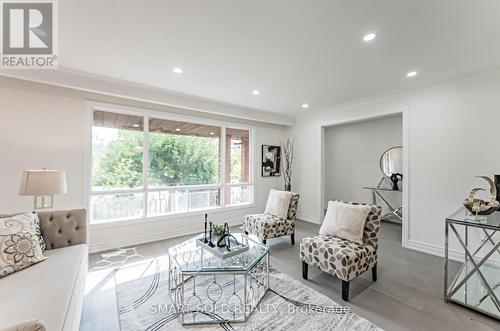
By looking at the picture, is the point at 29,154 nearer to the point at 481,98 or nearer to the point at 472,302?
the point at 472,302

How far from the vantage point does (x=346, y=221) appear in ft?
8.25

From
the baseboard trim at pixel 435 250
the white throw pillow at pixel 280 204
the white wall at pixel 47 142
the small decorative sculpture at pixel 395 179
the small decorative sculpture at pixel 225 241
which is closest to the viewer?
the small decorative sculpture at pixel 225 241

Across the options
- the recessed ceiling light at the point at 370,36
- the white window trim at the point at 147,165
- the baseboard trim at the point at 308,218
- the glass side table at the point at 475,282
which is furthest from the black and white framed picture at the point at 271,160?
the glass side table at the point at 475,282

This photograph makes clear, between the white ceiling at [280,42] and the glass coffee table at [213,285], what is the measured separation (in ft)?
7.48

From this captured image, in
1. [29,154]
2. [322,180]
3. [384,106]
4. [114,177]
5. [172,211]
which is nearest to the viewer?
[29,154]

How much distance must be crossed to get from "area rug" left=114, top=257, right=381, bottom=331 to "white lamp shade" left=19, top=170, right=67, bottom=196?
129 cm

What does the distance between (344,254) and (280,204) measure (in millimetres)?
1695

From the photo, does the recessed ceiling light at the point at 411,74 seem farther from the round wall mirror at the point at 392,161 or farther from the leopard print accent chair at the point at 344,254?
the round wall mirror at the point at 392,161

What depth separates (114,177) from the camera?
3619mm

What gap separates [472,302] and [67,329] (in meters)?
3.38

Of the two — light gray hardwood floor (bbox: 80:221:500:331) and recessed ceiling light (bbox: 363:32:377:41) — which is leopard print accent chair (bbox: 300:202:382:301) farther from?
recessed ceiling light (bbox: 363:32:377:41)

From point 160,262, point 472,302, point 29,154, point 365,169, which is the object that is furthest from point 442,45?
point 29,154

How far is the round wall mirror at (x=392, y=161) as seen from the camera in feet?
15.6

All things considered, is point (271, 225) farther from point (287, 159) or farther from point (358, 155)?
point (358, 155)
